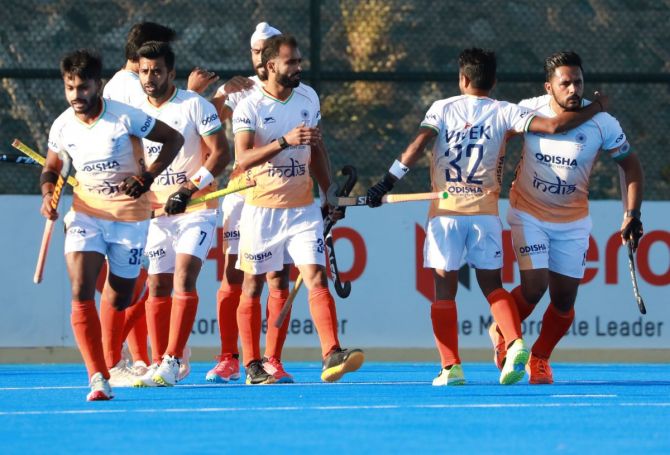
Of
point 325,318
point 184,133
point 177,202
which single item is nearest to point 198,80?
point 184,133

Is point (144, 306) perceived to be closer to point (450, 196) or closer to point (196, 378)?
point (196, 378)

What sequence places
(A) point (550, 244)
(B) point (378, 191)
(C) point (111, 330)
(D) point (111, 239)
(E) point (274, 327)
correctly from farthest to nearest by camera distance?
(E) point (274, 327) → (A) point (550, 244) → (C) point (111, 330) → (B) point (378, 191) → (D) point (111, 239)

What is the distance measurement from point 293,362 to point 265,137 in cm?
345

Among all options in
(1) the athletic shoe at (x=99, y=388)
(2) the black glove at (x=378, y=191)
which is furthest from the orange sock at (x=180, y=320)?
(2) the black glove at (x=378, y=191)

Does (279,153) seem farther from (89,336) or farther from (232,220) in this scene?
(89,336)

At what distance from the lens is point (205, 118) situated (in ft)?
34.2

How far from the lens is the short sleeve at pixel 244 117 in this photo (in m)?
10.4

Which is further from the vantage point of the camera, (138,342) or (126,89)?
(138,342)

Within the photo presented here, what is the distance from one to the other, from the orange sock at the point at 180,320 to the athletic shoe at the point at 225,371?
1.93ft

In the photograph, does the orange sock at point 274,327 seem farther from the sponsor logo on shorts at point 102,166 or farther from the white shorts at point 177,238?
the sponsor logo on shorts at point 102,166

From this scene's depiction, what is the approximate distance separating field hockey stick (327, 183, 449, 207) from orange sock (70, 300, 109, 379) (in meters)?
1.81

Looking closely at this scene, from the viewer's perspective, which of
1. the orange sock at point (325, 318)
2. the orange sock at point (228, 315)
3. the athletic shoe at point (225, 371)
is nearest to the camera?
the orange sock at point (325, 318)

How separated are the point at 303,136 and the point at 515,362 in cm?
172

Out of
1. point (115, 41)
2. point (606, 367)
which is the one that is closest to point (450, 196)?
point (606, 367)
